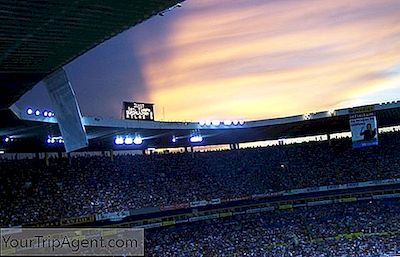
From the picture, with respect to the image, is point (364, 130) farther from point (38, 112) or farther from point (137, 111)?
point (38, 112)

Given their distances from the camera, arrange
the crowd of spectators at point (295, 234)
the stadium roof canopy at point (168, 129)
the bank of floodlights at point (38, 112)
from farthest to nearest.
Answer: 1. the crowd of spectators at point (295, 234)
2. the stadium roof canopy at point (168, 129)
3. the bank of floodlights at point (38, 112)

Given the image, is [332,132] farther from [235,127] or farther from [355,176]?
[235,127]

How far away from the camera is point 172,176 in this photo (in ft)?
157

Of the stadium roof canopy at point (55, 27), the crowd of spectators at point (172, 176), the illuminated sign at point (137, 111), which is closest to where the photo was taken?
the stadium roof canopy at point (55, 27)

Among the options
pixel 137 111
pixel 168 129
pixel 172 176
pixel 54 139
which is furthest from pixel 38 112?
pixel 172 176

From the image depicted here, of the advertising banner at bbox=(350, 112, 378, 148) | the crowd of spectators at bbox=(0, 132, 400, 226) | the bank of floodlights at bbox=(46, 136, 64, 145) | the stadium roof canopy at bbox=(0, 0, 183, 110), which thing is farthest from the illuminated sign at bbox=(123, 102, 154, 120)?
the stadium roof canopy at bbox=(0, 0, 183, 110)

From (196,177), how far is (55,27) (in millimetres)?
31325

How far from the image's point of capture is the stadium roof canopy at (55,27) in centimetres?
1733

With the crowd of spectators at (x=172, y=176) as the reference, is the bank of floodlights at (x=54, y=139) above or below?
above

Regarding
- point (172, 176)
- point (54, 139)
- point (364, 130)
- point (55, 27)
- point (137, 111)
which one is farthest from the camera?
point (172, 176)

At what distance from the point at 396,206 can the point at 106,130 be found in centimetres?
2910

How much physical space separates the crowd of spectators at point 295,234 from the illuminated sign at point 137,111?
979 centimetres

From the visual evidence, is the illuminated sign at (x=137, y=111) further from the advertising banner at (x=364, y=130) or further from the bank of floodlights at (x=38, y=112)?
the advertising banner at (x=364, y=130)

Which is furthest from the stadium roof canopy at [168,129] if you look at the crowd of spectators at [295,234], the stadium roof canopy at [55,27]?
the crowd of spectators at [295,234]
